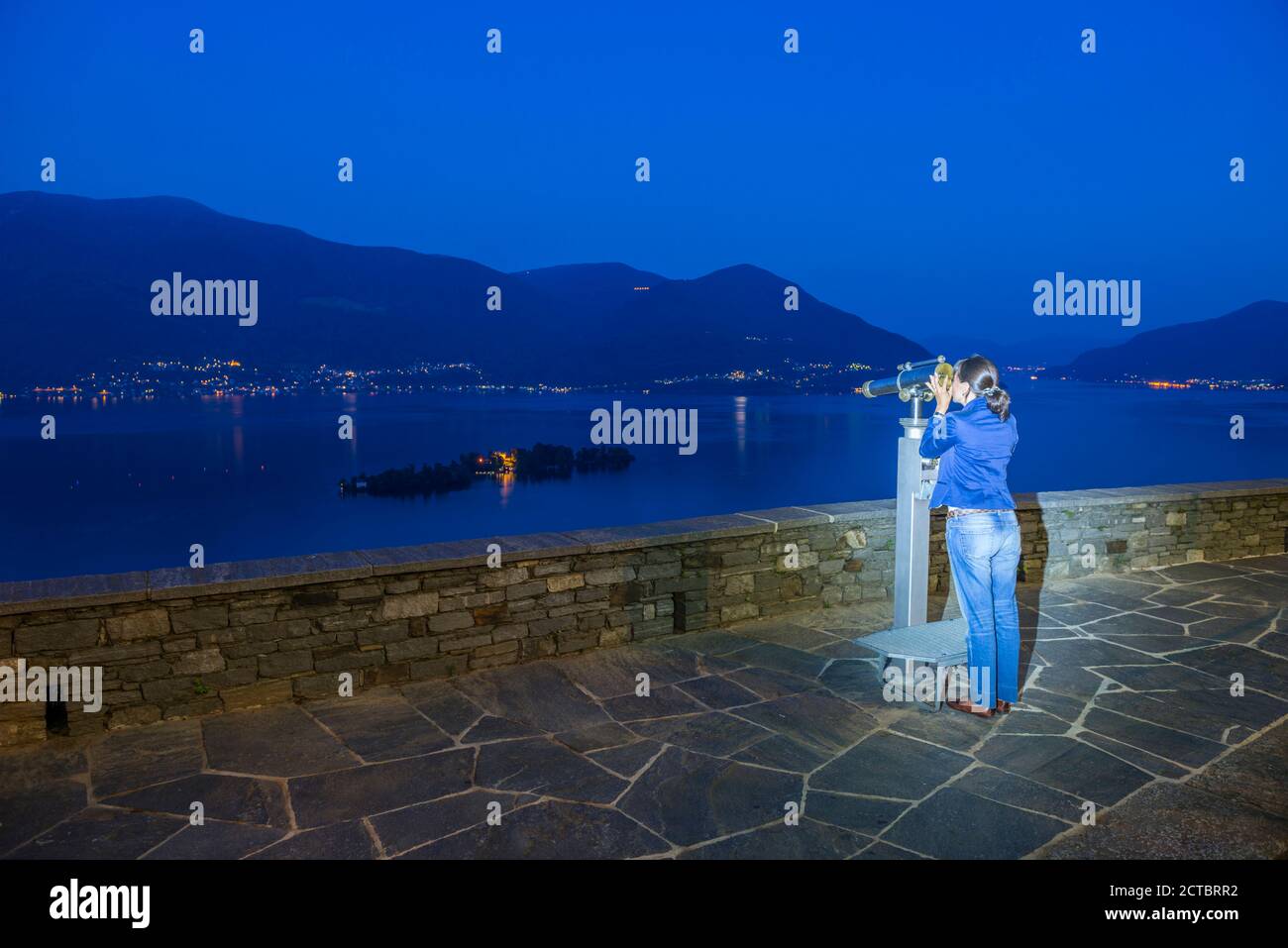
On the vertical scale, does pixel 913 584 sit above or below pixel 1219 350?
below

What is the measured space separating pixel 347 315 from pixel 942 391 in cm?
14229

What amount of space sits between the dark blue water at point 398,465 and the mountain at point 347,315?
976cm

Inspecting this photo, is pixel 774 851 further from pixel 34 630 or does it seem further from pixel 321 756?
pixel 34 630

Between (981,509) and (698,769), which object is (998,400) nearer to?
(981,509)

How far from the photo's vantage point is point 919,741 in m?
3.56

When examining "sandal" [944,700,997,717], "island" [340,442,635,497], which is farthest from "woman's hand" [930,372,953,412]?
"island" [340,442,635,497]

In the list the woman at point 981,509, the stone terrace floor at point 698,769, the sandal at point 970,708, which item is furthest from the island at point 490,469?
the woman at point 981,509

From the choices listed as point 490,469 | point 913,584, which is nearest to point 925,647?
point 913,584

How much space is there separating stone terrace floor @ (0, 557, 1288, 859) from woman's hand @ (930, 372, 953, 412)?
158 centimetres

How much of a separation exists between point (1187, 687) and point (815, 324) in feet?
441

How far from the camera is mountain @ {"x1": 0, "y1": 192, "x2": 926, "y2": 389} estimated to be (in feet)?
369

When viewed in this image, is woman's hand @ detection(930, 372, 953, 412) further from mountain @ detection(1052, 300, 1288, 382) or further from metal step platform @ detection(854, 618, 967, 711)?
mountain @ detection(1052, 300, 1288, 382)

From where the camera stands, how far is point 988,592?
367cm
